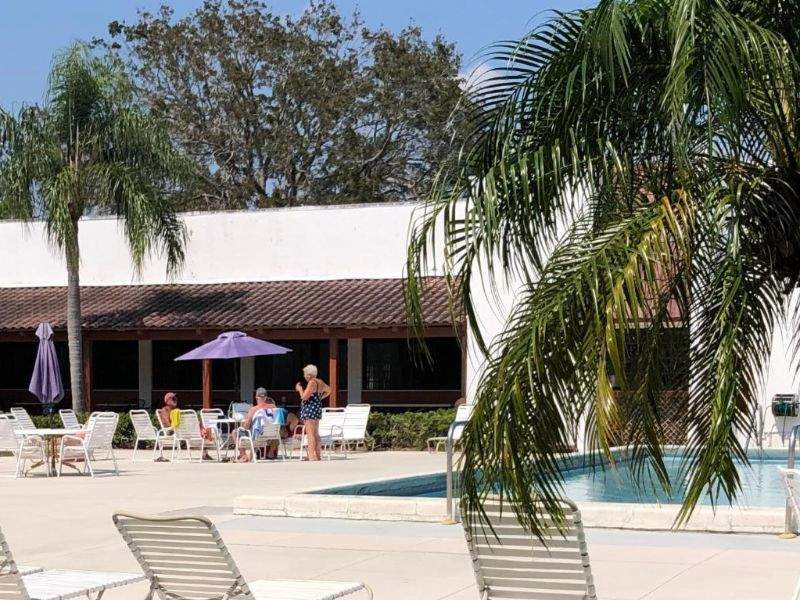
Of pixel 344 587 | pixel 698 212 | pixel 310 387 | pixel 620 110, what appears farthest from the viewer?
pixel 310 387

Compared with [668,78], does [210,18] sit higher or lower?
higher

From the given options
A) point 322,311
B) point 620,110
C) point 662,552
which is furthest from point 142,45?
point 620,110

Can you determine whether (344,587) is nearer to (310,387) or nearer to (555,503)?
(555,503)

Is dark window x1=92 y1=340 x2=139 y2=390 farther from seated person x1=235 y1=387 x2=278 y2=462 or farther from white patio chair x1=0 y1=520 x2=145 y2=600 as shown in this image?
white patio chair x1=0 y1=520 x2=145 y2=600

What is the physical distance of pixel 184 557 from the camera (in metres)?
7.53

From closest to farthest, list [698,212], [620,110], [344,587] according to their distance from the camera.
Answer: [698,212] → [620,110] → [344,587]

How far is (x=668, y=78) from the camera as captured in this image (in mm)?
6164

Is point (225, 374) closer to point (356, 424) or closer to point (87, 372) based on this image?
point (87, 372)

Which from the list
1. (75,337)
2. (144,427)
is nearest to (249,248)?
(75,337)

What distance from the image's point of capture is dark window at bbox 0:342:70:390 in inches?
1366

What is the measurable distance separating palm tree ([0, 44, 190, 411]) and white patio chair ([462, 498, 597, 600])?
2053cm

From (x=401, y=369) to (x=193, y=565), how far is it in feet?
79.0

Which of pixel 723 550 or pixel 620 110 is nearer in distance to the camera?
pixel 620 110

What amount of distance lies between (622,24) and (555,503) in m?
2.24
